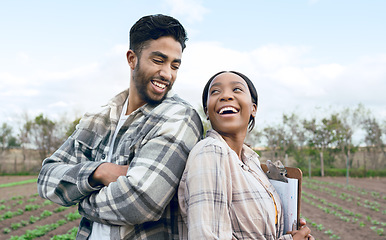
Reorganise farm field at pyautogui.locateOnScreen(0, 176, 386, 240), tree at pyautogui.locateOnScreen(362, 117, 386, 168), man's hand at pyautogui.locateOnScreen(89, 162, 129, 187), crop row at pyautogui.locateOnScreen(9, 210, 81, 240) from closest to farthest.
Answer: man's hand at pyautogui.locateOnScreen(89, 162, 129, 187) < crop row at pyautogui.locateOnScreen(9, 210, 81, 240) < farm field at pyautogui.locateOnScreen(0, 176, 386, 240) < tree at pyautogui.locateOnScreen(362, 117, 386, 168)

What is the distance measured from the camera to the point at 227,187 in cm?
136

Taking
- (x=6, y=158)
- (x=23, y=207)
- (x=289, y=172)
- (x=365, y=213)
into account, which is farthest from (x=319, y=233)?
(x=6, y=158)

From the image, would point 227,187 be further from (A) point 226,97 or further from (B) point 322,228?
(B) point 322,228

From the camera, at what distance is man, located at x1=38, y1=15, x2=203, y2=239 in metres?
1.41

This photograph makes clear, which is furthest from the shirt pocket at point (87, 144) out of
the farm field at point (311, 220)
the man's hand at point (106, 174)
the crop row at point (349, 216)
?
the crop row at point (349, 216)

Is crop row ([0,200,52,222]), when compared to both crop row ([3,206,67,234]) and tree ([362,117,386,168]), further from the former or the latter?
tree ([362,117,386,168])

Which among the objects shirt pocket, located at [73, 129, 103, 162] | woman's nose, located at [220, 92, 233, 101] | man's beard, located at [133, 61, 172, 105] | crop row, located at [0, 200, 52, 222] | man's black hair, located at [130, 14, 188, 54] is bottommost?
crop row, located at [0, 200, 52, 222]

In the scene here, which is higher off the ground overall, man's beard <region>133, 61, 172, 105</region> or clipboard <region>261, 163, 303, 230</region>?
man's beard <region>133, 61, 172, 105</region>

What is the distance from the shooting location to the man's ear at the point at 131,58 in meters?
1.80

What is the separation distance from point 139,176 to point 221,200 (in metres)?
0.36

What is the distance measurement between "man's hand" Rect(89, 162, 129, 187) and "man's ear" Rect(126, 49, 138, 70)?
59cm

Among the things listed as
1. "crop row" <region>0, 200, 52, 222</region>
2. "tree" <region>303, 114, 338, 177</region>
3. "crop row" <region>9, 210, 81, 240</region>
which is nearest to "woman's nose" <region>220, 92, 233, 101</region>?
"crop row" <region>9, 210, 81, 240</region>

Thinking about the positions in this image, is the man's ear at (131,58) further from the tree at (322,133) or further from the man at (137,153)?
the tree at (322,133)

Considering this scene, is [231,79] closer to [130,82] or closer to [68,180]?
[130,82]
